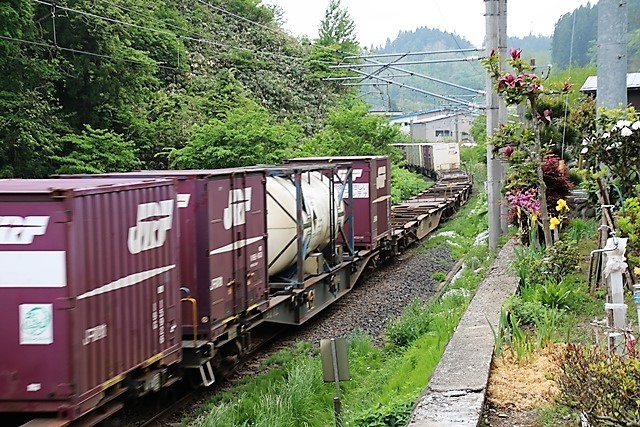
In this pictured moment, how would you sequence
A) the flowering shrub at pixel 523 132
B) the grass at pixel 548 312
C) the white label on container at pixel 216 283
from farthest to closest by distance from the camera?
1. the flowering shrub at pixel 523 132
2. the white label on container at pixel 216 283
3. the grass at pixel 548 312

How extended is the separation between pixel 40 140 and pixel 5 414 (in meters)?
20.5

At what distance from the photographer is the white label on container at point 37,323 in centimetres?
677

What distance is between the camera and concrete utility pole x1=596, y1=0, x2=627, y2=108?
8820mm

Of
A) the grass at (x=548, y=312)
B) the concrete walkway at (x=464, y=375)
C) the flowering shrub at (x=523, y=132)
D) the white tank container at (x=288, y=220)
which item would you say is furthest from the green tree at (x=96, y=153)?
the concrete walkway at (x=464, y=375)

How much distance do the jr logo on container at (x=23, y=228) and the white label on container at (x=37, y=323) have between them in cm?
56

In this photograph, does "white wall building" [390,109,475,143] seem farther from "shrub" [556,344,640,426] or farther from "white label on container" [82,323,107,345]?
"shrub" [556,344,640,426]

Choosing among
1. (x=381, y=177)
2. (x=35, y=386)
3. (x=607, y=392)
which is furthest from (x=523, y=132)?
(x=35, y=386)

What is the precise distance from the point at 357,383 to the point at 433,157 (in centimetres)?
4642

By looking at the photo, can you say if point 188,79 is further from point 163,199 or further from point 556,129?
point 163,199

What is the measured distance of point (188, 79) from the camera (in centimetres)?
4000

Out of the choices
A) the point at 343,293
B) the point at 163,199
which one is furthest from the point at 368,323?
the point at 163,199

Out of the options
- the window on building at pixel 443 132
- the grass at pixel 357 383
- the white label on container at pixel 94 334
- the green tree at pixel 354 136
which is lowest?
the grass at pixel 357 383

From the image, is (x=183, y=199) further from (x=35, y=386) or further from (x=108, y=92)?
(x=108, y=92)

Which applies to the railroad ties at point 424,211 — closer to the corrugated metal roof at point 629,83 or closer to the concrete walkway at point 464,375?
the corrugated metal roof at point 629,83
